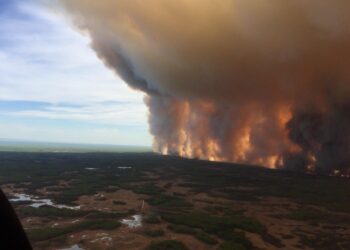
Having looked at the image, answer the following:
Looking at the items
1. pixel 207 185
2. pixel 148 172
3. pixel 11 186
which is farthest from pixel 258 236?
pixel 148 172

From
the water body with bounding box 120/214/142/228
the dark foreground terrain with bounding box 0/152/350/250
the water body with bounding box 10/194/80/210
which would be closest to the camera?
the dark foreground terrain with bounding box 0/152/350/250

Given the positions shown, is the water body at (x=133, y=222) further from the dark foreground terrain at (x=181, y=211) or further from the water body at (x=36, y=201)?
the water body at (x=36, y=201)

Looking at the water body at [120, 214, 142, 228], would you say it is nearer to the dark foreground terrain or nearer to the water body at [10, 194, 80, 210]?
the dark foreground terrain

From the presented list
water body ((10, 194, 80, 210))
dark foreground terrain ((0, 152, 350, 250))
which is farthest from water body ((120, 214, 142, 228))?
water body ((10, 194, 80, 210))

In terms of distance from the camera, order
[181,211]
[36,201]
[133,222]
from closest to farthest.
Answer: [133,222] < [181,211] < [36,201]

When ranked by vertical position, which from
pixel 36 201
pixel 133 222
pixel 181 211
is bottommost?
pixel 36 201

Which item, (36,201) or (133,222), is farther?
(36,201)

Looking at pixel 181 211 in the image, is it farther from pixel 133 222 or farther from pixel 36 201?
pixel 36 201

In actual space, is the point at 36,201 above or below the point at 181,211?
below

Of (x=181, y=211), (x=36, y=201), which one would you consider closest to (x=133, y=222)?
(x=181, y=211)
